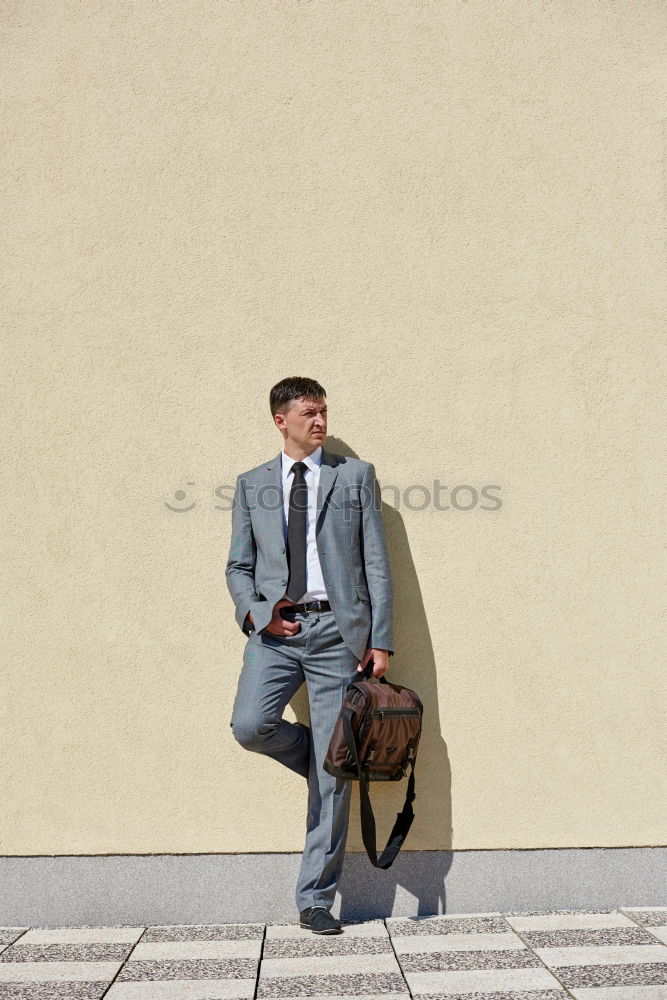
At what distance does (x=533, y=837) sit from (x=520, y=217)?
8.53 ft

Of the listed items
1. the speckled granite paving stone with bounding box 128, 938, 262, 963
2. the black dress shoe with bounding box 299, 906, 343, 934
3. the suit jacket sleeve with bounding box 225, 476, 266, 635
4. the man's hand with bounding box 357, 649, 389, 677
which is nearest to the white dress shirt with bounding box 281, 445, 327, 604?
the suit jacket sleeve with bounding box 225, 476, 266, 635

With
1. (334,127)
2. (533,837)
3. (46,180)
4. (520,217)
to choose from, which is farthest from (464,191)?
(533,837)

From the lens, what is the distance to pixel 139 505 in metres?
4.15

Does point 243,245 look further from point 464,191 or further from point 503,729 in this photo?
point 503,729

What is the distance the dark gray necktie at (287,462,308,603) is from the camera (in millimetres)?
3895

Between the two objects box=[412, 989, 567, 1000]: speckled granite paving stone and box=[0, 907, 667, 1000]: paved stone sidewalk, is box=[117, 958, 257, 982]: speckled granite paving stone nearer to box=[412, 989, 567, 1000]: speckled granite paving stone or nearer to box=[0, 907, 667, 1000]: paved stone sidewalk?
box=[0, 907, 667, 1000]: paved stone sidewalk

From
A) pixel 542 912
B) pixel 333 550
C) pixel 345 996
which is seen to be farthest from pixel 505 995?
pixel 333 550

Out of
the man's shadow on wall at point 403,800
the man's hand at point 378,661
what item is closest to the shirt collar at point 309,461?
the man's shadow on wall at point 403,800

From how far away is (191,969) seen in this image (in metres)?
3.35

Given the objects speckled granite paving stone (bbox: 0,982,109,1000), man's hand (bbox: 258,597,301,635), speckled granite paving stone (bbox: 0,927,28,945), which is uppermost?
man's hand (bbox: 258,597,301,635)

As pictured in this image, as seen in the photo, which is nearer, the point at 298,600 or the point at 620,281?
the point at 298,600

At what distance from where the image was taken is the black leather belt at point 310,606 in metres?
3.87

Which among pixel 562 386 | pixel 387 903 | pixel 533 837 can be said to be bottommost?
pixel 387 903

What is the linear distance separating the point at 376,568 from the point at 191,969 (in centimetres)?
158
